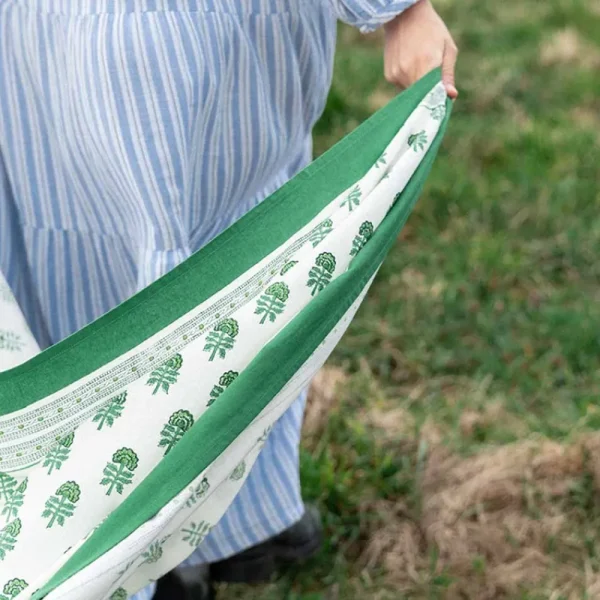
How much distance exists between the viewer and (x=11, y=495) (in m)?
1.17

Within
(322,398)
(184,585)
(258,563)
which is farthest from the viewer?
(322,398)

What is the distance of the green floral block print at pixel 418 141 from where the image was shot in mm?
1198

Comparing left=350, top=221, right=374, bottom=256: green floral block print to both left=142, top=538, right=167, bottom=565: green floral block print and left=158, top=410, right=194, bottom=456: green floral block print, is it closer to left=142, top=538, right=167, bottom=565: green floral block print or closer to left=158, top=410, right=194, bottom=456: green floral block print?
left=158, top=410, right=194, bottom=456: green floral block print

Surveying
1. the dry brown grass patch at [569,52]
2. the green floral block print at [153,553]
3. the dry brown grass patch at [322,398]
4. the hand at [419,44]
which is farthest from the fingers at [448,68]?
the dry brown grass patch at [569,52]

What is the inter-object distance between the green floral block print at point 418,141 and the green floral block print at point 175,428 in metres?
0.39

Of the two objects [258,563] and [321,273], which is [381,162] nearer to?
[321,273]

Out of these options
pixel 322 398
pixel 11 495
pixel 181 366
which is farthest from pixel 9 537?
pixel 322 398

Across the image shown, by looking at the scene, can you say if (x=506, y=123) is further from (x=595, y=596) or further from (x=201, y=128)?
(x=201, y=128)

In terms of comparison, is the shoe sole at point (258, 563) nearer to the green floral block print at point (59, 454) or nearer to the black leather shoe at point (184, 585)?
the black leather shoe at point (184, 585)

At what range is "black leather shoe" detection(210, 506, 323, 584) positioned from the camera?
5.82 ft

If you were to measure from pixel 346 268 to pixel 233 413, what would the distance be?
0.70 ft

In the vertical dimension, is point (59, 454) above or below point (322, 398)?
above

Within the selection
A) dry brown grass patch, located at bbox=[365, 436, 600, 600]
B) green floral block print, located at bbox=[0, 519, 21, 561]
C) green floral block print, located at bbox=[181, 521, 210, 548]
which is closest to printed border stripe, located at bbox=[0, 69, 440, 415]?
green floral block print, located at bbox=[0, 519, 21, 561]

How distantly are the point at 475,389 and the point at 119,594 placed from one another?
122cm
